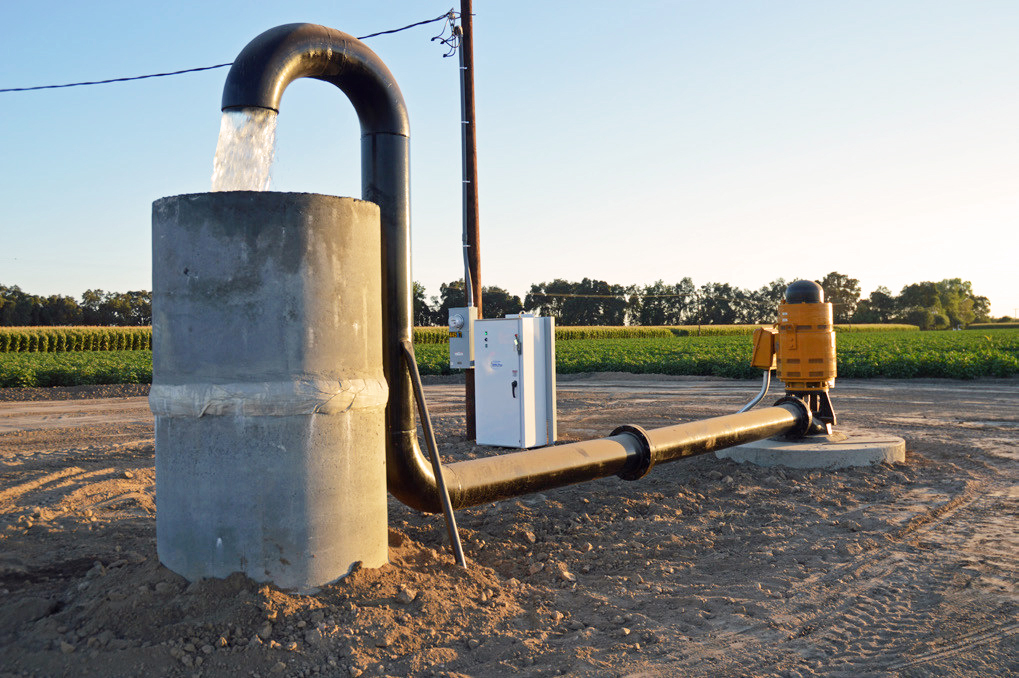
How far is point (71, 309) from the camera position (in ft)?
243

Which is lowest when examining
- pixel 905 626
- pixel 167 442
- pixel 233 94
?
pixel 905 626

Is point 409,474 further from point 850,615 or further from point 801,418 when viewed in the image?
point 801,418

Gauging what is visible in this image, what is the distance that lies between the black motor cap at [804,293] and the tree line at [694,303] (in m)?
72.0

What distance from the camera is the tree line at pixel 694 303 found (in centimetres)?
8869

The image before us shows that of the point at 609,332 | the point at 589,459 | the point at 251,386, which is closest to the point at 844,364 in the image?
the point at 589,459

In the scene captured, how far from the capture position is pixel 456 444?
11.2 meters

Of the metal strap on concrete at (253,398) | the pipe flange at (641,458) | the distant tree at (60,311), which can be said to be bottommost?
the pipe flange at (641,458)

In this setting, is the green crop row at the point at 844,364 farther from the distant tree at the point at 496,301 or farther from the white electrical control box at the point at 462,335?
the distant tree at the point at 496,301

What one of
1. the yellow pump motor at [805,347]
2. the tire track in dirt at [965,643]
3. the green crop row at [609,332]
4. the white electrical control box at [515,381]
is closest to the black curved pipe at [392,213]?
the tire track in dirt at [965,643]

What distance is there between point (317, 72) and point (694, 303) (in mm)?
105997

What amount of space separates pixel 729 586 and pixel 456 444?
6.80 m

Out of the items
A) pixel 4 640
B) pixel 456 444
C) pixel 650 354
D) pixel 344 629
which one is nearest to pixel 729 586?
pixel 344 629

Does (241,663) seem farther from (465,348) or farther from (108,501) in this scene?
(465,348)

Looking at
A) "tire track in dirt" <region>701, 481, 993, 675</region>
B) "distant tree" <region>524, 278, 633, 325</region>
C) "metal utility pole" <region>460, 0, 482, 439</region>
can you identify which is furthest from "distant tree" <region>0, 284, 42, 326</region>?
"tire track in dirt" <region>701, 481, 993, 675</region>
